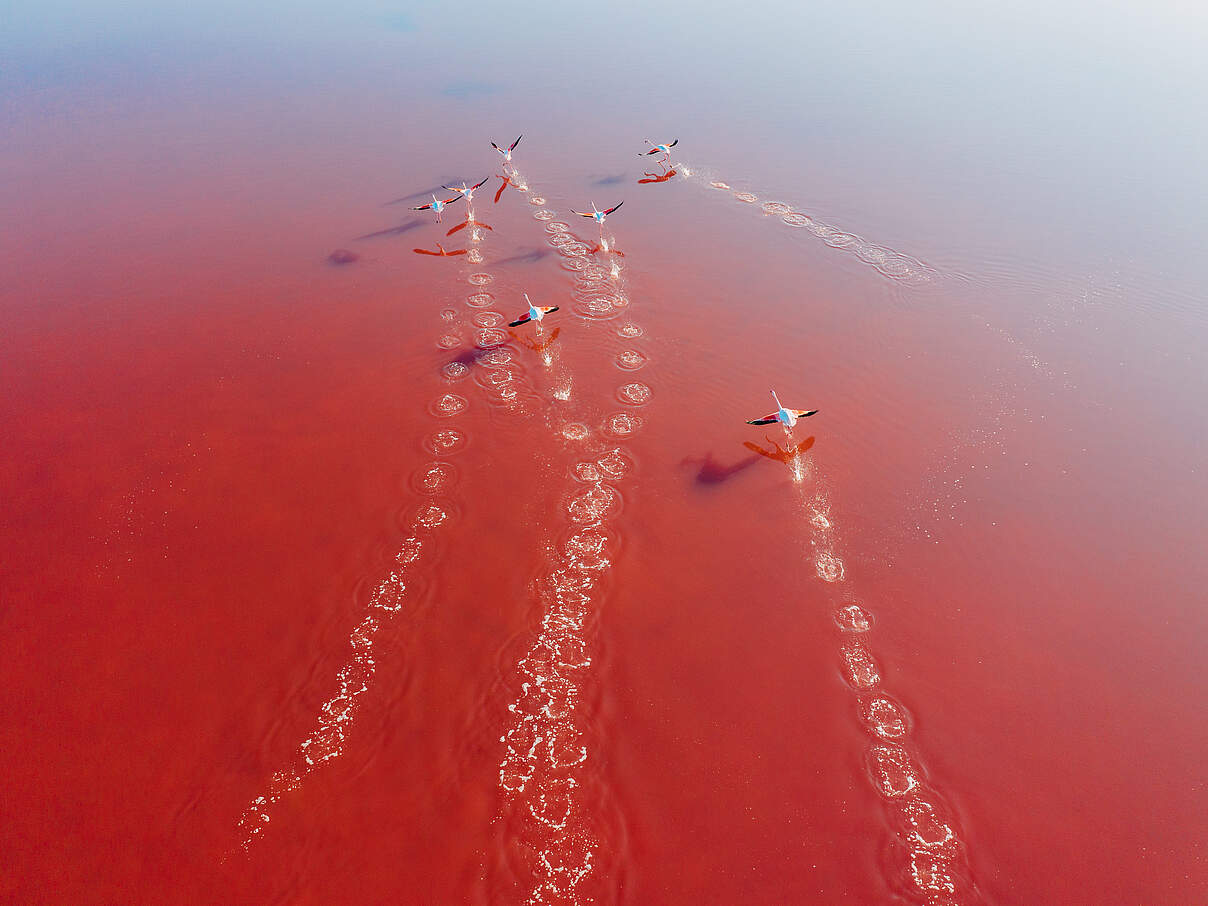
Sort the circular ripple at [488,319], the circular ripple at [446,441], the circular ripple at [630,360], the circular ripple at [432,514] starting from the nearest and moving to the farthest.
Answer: the circular ripple at [432,514] → the circular ripple at [446,441] → the circular ripple at [630,360] → the circular ripple at [488,319]

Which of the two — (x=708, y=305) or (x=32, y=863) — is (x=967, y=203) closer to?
(x=708, y=305)

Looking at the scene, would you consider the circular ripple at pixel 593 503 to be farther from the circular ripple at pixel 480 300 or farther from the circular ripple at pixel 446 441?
the circular ripple at pixel 480 300

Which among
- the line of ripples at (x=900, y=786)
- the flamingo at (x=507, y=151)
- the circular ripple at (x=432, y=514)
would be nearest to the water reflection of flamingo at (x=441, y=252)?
the flamingo at (x=507, y=151)

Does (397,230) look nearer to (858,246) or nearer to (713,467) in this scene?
(713,467)

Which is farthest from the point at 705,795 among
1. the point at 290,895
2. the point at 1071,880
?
the point at 290,895

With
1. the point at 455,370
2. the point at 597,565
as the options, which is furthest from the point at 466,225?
the point at 597,565

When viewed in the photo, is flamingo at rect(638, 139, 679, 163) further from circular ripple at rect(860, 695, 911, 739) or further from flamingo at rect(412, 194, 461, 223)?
circular ripple at rect(860, 695, 911, 739)

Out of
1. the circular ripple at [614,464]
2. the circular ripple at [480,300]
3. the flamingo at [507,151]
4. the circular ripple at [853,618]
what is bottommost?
the circular ripple at [853,618]

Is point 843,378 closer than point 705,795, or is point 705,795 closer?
point 705,795
